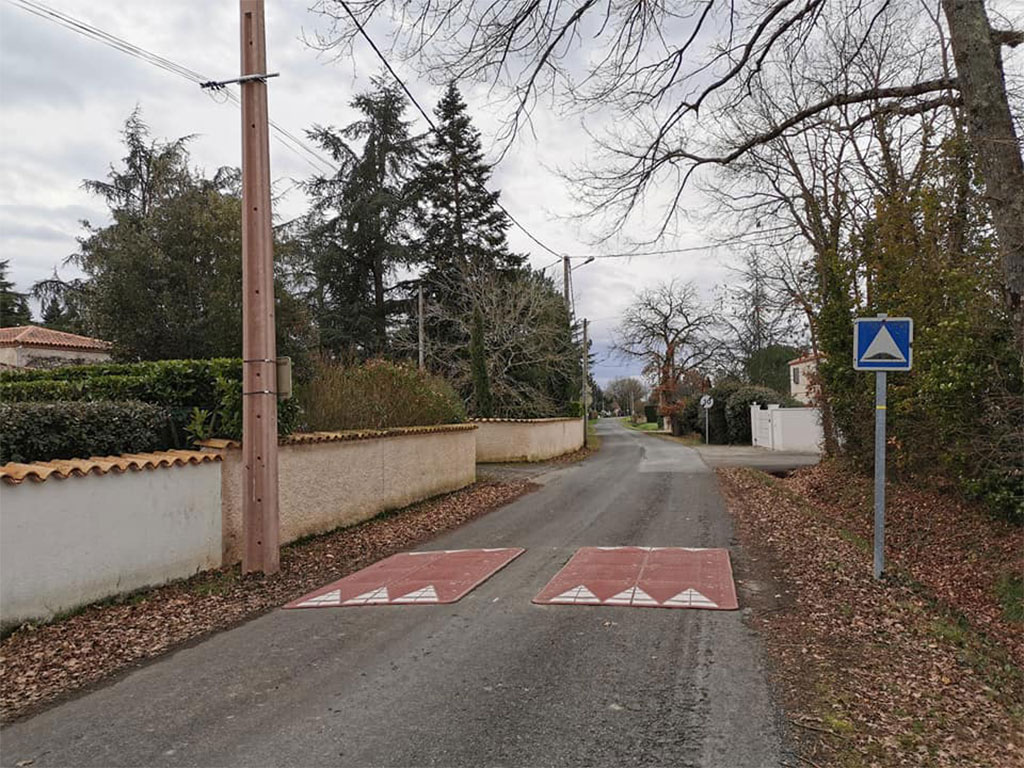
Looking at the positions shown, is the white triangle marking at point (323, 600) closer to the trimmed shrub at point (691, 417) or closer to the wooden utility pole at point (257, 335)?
the wooden utility pole at point (257, 335)

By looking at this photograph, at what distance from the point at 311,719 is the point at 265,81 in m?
6.14

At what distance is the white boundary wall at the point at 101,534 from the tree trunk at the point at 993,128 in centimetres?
769

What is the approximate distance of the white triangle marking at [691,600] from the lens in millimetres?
5750

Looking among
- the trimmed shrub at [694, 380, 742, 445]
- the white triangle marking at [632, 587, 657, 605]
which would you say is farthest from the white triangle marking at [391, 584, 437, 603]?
the trimmed shrub at [694, 380, 742, 445]

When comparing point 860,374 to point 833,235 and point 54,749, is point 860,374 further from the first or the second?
point 54,749

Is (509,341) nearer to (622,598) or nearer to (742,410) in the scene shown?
(742,410)

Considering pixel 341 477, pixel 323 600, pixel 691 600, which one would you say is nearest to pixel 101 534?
pixel 323 600

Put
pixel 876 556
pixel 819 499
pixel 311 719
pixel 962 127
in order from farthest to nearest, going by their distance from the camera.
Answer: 1. pixel 819 499
2. pixel 962 127
3. pixel 876 556
4. pixel 311 719

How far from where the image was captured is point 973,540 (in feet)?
26.7

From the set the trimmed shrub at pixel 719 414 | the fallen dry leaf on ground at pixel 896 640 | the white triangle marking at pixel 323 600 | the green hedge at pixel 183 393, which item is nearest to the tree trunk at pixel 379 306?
the trimmed shrub at pixel 719 414

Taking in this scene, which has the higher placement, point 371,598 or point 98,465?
point 98,465

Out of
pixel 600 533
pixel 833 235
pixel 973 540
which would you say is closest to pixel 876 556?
pixel 973 540

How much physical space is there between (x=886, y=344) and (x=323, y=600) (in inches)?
223

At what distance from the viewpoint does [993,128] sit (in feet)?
19.6
